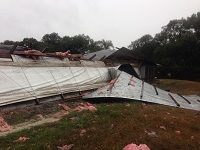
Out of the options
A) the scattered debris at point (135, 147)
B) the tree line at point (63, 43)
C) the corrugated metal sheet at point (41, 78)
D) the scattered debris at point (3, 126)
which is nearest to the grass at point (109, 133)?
the scattered debris at point (135, 147)

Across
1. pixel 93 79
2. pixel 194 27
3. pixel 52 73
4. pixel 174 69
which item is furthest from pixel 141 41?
pixel 52 73

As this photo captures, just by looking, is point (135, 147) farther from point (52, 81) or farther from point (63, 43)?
point (63, 43)

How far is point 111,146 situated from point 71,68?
9.73m

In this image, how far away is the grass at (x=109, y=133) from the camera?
620 centimetres

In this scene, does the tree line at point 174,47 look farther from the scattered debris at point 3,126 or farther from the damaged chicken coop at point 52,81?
the scattered debris at point 3,126

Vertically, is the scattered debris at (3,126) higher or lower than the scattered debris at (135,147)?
higher

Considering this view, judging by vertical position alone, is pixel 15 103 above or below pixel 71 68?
below

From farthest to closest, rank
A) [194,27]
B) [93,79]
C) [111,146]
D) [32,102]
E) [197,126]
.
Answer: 1. [194,27]
2. [93,79]
3. [32,102]
4. [197,126]
5. [111,146]

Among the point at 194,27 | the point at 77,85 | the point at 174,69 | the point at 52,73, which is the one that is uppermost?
the point at 194,27

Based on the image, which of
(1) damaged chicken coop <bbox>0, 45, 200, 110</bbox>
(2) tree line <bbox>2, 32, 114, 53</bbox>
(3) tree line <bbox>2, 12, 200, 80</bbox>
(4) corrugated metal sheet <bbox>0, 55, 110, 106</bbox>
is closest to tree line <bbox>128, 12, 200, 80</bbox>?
(3) tree line <bbox>2, 12, 200, 80</bbox>

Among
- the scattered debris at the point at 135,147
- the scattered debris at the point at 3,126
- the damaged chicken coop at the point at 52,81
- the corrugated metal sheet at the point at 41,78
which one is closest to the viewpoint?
the scattered debris at the point at 135,147

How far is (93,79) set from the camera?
16812mm

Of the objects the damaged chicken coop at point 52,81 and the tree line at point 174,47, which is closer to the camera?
the damaged chicken coop at point 52,81

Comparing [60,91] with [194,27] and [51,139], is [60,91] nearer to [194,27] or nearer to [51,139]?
[51,139]
